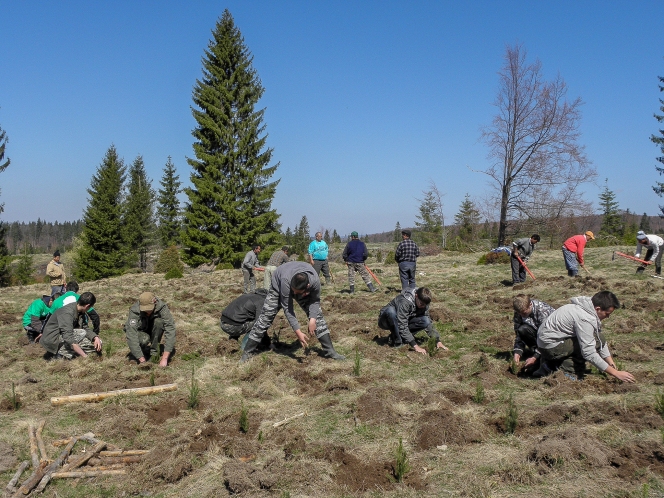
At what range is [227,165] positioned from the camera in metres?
29.4

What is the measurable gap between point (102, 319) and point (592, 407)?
9.68 meters

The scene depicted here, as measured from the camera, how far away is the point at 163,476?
3928 mm

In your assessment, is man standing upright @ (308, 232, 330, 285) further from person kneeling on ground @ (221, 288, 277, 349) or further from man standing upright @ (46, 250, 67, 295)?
man standing upright @ (46, 250, 67, 295)

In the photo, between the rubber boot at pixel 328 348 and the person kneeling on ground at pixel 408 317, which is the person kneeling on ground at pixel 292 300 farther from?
the person kneeling on ground at pixel 408 317

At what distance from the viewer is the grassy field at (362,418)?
3.69 meters

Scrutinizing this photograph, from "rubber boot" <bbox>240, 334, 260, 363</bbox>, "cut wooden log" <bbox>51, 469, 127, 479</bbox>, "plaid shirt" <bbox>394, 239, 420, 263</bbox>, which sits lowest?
"cut wooden log" <bbox>51, 469, 127, 479</bbox>

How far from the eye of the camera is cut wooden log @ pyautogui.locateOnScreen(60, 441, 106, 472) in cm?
407

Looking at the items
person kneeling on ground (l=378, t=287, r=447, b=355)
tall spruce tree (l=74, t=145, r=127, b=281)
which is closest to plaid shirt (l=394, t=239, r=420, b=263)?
person kneeling on ground (l=378, t=287, r=447, b=355)

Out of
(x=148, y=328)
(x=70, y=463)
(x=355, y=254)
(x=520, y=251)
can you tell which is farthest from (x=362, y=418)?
(x=520, y=251)

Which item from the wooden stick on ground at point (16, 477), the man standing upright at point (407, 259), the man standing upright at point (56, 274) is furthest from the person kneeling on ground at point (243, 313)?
the man standing upright at point (56, 274)

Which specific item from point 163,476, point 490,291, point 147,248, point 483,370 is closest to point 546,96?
point 490,291

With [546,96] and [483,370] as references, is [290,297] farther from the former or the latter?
[546,96]

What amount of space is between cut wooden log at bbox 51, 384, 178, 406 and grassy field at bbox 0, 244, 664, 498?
0.08 m

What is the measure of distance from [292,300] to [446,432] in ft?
8.90
